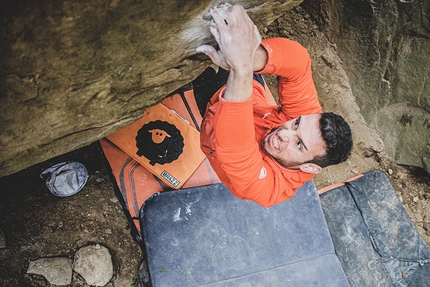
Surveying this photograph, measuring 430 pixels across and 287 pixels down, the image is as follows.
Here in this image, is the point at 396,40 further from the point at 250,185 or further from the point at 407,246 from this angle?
the point at 407,246

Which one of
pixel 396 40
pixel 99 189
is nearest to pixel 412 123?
pixel 396 40

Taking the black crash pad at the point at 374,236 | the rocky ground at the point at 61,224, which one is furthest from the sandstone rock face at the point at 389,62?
the rocky ground at the point at 61,224

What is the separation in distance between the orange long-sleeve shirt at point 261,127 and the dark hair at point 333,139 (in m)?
0.22

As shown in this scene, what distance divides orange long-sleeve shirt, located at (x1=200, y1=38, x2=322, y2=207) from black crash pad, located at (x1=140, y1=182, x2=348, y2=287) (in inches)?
22.9

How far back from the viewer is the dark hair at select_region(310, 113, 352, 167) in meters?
2.22

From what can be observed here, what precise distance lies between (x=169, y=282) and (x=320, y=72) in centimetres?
255

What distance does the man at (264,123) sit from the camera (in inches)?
63.9

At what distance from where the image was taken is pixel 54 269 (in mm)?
2898

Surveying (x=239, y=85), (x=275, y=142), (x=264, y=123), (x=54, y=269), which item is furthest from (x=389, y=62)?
(x=54, y=269)

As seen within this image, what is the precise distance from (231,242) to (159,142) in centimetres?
102

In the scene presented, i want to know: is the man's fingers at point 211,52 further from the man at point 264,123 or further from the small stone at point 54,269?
the small stone at point 54,269

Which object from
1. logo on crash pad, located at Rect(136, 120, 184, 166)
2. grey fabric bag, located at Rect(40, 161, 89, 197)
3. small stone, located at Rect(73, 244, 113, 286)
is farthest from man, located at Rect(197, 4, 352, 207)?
small stone, located at Rect(73, 244, 113, 286)

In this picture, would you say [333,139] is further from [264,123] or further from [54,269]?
[54,269]

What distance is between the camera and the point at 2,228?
2.86 metres
